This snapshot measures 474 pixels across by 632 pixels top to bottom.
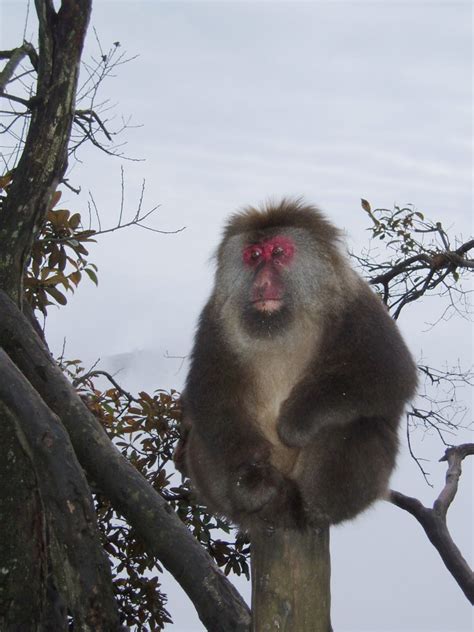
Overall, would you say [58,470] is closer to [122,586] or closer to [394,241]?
[122,586]

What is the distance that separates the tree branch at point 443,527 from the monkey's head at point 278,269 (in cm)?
198

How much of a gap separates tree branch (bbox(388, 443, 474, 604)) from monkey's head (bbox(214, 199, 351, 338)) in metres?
1.98

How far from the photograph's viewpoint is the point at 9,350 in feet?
12.7

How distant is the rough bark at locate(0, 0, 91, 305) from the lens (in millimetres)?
3959

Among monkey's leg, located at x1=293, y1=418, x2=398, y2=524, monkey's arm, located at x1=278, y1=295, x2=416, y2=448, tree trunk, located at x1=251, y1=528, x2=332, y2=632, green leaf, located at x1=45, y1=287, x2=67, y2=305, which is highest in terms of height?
green leaf, located at x1=45, y1=287, x2=67, y2=305

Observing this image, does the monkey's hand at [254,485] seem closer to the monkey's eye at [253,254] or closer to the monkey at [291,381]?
the monkey at [291,381]

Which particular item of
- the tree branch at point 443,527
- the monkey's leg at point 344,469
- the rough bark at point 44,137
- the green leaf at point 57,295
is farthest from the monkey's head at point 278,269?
the tree branch at point 443,527

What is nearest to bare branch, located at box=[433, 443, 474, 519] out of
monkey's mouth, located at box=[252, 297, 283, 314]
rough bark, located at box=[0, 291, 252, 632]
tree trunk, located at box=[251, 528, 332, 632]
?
rough bark, located at box=[0, 291, 252, 632]

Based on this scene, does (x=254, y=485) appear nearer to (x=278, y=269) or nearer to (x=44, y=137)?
(x=278, y=269)

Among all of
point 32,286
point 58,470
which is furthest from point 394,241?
point 58,470

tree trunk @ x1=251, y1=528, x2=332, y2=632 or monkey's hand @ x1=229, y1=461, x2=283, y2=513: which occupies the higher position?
monkey's hand @ x1=229, y1=461, x2=283, y2=513

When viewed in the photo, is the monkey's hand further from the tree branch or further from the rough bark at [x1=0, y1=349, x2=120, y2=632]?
the tree branch

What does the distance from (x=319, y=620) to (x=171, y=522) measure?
906 millimetres

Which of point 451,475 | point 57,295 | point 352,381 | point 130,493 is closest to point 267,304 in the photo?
point 352,381
